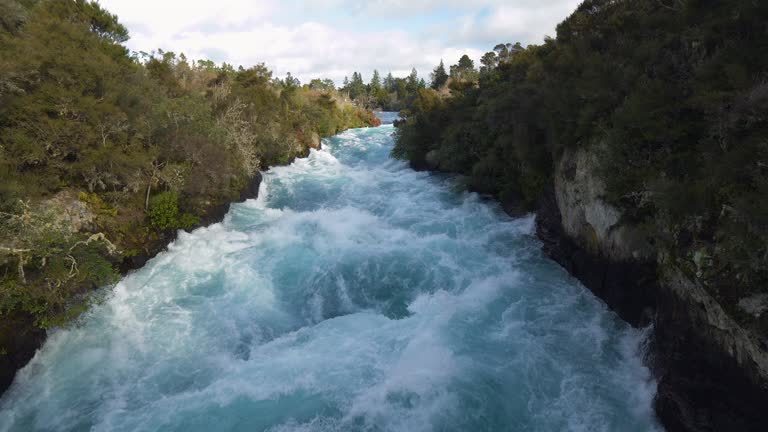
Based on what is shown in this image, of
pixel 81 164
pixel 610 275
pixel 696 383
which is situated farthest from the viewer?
pixel 81 164

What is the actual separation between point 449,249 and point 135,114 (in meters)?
12.7

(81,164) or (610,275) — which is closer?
(610,275)

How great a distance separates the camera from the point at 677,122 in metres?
7.75

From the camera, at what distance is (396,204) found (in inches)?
831

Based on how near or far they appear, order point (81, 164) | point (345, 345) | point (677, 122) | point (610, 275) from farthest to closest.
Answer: point (81, 164), point (610, 275), point (345, 345), point (677, 122)

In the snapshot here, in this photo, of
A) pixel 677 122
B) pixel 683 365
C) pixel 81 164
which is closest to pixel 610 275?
pixel 683 365

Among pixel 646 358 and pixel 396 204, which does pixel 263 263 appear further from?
pixel 646 358

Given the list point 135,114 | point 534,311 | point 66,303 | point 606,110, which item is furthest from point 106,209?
point 606,110

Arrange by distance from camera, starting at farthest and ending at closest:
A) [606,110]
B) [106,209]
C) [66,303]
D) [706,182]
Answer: [106,209], [606,110], [66,303], [706,182]

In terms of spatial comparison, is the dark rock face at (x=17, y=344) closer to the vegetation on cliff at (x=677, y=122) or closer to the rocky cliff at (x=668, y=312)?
the rocky cliff at (x=668, y=312)

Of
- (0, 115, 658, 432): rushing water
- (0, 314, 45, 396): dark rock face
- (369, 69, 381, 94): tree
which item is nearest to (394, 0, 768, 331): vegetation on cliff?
(0, 115, 658, 432): rushing water

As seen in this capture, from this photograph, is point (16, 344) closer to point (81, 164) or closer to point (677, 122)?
point (81, 164)

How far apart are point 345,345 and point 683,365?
272 inches

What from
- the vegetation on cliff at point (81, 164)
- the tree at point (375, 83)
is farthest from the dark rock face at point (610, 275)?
the tree at point (375, 83)
